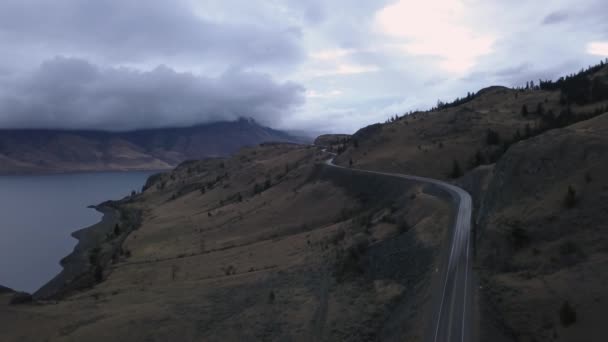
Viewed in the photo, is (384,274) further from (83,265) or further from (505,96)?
(505,96)

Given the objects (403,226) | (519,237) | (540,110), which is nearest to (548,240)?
(519,237)

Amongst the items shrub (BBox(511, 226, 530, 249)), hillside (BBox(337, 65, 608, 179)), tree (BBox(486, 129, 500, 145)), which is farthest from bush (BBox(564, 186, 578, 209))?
tree (BBox(486, 129, 500, 145))

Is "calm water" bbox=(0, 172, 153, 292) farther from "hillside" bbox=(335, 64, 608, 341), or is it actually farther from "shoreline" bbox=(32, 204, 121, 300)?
"hillside" bbox=(335, 64, 608, 341)

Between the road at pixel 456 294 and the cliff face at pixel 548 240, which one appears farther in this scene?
the road at pixel 456 294

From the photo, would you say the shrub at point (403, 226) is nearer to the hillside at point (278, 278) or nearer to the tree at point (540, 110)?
the hillside at point (278, 278)

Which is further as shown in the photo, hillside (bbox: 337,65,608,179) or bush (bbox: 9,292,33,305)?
hillside (bbox: 337,65,608,179)

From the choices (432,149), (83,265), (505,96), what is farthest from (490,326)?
(505,96)

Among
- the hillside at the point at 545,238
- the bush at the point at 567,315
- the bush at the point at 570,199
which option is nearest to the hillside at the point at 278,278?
the hillside at the point at 545,238
